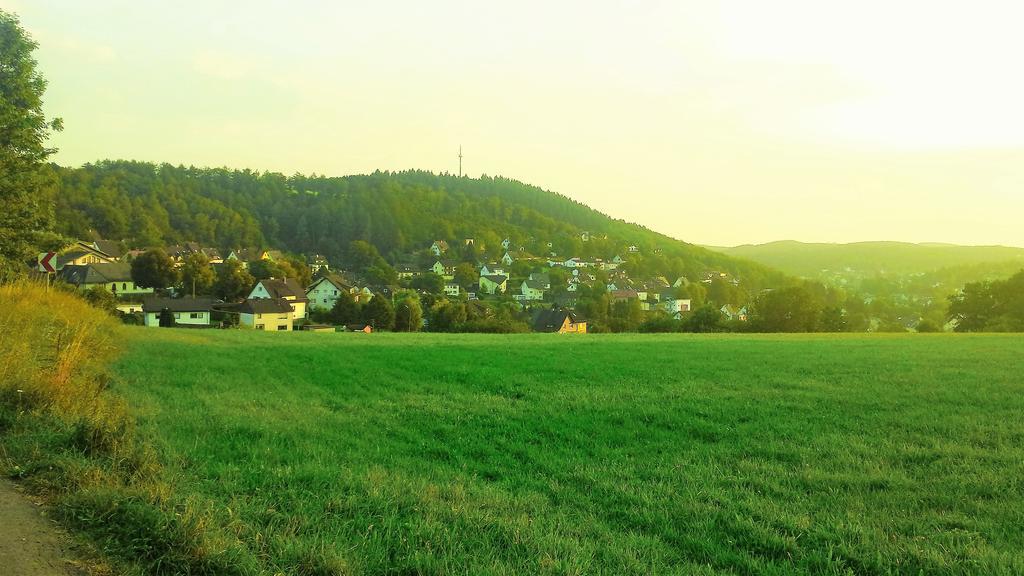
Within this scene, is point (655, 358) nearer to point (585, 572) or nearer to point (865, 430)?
point (865, 430)

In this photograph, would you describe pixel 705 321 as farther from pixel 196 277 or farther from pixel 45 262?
pixel 196 277

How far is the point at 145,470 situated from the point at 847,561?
5853 millimetres

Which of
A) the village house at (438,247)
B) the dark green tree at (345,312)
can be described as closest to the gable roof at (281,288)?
the dark green tree at (345,312)

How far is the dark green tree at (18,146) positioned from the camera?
18.0 meters

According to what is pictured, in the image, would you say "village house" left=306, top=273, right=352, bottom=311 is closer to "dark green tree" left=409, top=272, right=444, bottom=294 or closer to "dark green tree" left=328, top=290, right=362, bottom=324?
"dark green tree" left=328, top=290, right=362, bottom=324

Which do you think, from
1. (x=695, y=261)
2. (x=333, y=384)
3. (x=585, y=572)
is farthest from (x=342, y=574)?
(x=695, y=261)

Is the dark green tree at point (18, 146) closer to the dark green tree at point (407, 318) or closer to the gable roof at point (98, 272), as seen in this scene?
the dark green tree at point (407, 318)

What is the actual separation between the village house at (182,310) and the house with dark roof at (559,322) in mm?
37396

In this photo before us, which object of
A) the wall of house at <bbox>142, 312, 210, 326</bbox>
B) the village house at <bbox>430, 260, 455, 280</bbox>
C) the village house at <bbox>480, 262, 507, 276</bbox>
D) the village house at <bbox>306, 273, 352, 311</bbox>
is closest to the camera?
the wall of house at <bbox>142, 312, 210, 326</bbox>

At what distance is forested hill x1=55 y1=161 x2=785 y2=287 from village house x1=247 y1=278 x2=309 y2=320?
37258 millimetres

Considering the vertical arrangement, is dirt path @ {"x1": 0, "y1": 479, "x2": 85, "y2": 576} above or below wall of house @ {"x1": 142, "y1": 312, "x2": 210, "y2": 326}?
above

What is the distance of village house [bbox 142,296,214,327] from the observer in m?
57.7

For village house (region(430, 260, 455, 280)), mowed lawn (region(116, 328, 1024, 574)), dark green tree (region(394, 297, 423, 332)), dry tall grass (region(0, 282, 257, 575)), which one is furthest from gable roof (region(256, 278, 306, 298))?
dry tall grass (region(0, 282, 257, 575))

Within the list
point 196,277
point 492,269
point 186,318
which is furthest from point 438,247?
point 186,318
